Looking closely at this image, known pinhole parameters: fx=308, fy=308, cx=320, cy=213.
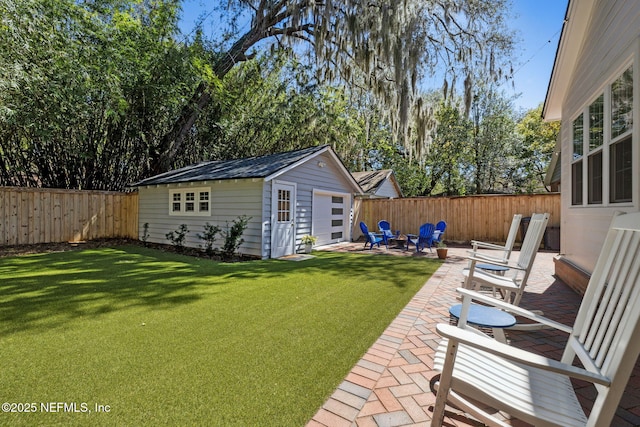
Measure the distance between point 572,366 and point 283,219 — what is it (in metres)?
7.84

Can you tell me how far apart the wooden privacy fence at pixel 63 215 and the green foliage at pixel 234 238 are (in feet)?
18.0

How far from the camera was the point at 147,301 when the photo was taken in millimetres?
4172

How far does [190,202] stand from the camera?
32.3 feet

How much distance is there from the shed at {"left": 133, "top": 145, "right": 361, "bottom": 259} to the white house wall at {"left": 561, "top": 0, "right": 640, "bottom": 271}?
6.18m

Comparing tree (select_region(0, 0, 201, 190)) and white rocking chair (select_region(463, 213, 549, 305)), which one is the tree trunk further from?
white rocking chair (select_region(463, 213, 549, 305))

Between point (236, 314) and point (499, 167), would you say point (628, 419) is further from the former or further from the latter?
point (499, 167)

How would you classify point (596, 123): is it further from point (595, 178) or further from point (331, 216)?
point (331, 216)

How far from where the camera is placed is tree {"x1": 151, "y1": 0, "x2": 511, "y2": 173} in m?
7.45

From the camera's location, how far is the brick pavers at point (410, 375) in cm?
191

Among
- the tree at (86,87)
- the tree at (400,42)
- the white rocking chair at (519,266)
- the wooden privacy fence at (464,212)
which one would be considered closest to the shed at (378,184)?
the wooden privacy fence at (464,212)

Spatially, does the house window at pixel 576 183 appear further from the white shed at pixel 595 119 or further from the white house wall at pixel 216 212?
the white house wall at pixel 216 212

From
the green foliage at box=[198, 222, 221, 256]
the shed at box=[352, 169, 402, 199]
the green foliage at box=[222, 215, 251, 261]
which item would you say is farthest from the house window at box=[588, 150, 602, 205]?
the shed at box=[352, 169, 402, 199]

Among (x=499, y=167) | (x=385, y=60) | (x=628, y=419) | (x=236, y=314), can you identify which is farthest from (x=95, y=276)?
(x=499, y=167)

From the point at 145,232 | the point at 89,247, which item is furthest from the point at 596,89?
the point at 89,247
